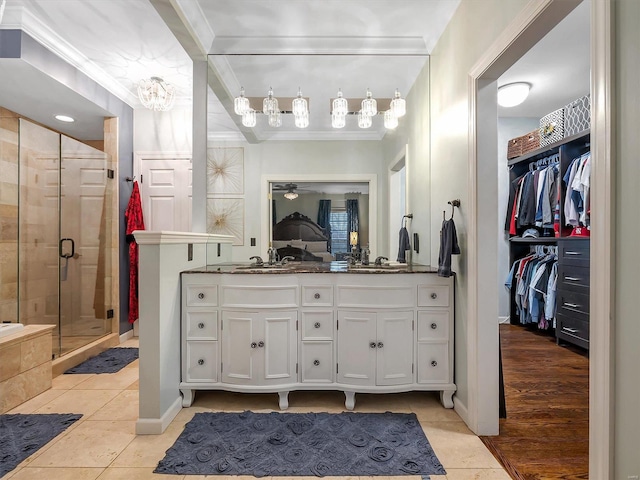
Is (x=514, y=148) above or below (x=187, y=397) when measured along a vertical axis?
above

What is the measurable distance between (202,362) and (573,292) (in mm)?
3553

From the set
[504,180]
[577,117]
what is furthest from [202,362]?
[504,180]

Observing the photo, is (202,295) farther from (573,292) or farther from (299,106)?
(573,292)

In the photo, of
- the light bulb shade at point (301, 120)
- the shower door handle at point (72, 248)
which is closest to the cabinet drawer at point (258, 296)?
the light bulb shade at point (301, 120)

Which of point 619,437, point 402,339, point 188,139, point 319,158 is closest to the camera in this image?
point 619,437

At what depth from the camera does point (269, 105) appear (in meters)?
2.86

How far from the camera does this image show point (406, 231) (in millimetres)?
2875

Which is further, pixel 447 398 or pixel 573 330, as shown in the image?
pixel 573 330

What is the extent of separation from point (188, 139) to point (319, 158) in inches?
79.0

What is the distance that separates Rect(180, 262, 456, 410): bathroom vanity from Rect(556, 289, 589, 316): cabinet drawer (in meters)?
1.93

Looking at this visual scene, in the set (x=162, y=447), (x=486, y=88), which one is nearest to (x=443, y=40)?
(x=486, y=88)

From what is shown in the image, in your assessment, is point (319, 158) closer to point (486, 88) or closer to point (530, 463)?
point (486, 88)

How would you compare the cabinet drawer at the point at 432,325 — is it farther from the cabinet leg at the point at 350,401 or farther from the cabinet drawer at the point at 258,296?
the cabinet drawer at the point at 258,296

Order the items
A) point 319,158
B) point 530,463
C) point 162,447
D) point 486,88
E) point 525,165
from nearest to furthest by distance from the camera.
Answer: point 530,463, point 162,447, point 486,88, point 319,158, point 525,165
